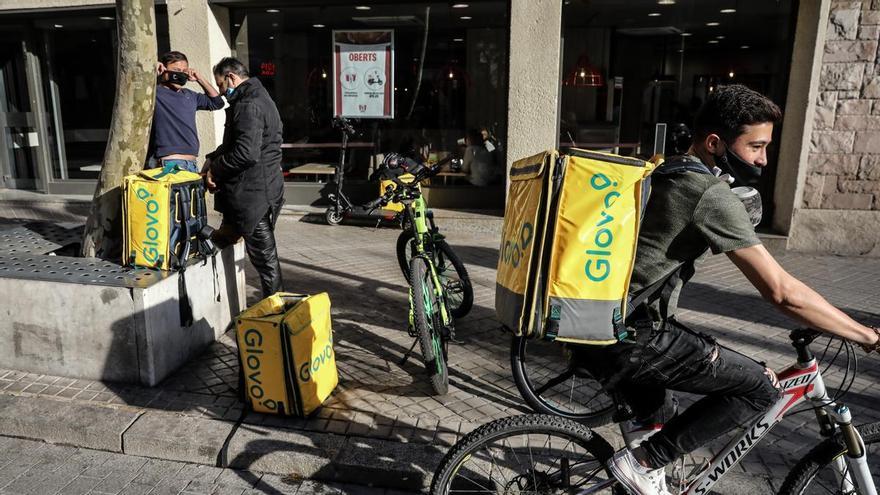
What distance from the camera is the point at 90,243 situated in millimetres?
4695

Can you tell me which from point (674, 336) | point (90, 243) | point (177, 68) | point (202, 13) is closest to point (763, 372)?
point (674, 336)

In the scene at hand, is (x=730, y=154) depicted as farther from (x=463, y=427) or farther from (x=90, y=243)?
(x=90, y=243)

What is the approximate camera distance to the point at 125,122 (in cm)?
467

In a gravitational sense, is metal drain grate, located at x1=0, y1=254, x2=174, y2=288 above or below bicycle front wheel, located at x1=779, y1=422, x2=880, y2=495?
above

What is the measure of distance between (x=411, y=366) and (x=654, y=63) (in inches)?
258

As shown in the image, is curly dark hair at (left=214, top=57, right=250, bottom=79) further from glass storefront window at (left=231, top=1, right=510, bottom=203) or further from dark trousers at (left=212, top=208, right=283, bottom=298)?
glass storefront window at (left=231, top=1, right=510, bottom=203)

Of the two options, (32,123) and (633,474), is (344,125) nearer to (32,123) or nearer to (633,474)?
(32,123)

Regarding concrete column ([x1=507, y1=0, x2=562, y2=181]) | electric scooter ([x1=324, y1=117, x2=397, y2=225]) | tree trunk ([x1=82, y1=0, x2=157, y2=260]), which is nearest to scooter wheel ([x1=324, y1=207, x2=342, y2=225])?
electric scooter ([x1=324, y1=117, x2=397, y2=225])

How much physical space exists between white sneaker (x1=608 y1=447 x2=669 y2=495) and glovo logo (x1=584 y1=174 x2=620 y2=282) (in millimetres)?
749

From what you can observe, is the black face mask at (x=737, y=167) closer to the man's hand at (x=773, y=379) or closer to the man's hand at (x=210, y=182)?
the man's hand at (x=773, y=379)

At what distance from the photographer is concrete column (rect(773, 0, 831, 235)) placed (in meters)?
7.48

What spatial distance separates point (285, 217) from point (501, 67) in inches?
157

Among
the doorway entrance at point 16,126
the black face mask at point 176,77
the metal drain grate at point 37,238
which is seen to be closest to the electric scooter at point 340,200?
the black face mask at point 176,77

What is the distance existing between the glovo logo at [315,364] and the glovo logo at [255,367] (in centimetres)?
22
